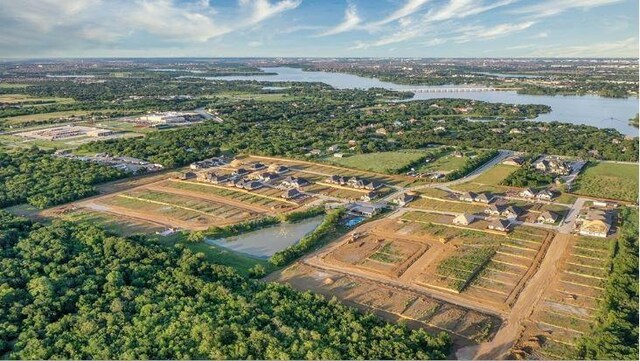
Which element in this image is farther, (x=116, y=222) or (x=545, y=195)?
(x=545, y=195)

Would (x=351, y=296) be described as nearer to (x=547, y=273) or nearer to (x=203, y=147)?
(x=547, y=273)

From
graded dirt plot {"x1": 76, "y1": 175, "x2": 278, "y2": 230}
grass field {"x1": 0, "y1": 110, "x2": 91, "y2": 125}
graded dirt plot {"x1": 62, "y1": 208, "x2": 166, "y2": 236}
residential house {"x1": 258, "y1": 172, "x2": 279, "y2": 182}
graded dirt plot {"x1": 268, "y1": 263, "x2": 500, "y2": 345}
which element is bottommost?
graded dirt plot {"x1": 268, "y1": 263, "x2": 500, "y2": 345}

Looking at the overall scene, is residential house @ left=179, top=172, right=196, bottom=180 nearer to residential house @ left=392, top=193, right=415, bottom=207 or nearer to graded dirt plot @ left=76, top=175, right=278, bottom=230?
graded dirt plot @ left=76, top=175, right=278, bottom=230

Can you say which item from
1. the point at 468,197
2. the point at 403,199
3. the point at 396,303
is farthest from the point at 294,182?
the point at 396,303

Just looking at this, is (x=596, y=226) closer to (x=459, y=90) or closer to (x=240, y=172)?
(x=240, y=172)

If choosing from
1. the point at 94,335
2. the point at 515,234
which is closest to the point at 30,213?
the point at 94,335

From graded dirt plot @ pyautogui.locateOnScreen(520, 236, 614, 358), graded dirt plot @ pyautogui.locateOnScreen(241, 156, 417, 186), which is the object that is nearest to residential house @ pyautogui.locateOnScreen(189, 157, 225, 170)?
graded dirt plot @ pyautogui.locateOnScreen(241, 156, 417, 186)

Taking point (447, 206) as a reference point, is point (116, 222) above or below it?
below
